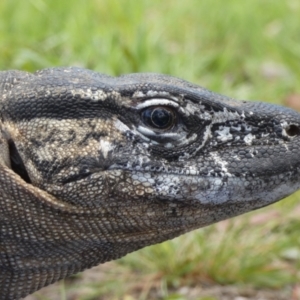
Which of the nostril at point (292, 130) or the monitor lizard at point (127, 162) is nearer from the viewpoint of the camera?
the monitor lizard at point (127, 162)

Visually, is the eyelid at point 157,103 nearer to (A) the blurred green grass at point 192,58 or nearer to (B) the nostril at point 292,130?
(B) the nostril at point 292,130

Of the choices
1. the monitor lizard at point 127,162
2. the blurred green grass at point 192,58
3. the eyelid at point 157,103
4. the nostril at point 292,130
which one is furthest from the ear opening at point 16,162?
the blurred green grass at point 192,58

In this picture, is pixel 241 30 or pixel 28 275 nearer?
pixel 28 275

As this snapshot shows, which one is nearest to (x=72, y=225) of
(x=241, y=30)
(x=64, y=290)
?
(x=64, y=290)

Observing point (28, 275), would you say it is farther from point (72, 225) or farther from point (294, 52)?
point (294, 52)

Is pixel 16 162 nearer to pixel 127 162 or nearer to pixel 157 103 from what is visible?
pixel 127 162

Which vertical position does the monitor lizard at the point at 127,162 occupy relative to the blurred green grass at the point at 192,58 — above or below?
below

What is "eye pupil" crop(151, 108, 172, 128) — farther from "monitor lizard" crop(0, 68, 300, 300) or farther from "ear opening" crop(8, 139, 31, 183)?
"ear opening" crop(8, 139, 31, 183)
